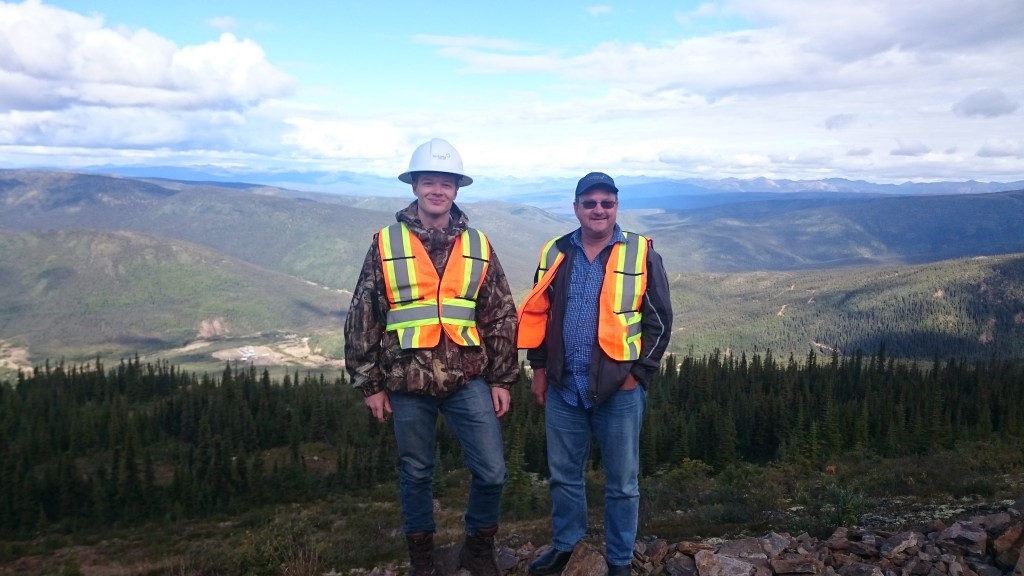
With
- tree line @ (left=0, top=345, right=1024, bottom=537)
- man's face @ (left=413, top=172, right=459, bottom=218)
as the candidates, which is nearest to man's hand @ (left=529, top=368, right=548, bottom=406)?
man's face @ (left=413, top=172, right=459, bottom=218)

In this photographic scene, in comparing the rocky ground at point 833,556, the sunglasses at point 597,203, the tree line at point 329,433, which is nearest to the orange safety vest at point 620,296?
the sunglasses at point 597,203

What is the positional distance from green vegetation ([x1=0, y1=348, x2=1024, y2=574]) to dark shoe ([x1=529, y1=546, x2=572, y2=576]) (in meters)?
3.23

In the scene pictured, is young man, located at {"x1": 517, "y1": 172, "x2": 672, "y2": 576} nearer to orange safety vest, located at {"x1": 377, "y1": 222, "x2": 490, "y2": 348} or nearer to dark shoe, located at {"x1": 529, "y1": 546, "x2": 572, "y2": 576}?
dark shoe, located at {"x1": 529, "y1": 546, "x2": 572, "y2": 576}

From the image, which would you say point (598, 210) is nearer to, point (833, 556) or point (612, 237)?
point (612, 237)

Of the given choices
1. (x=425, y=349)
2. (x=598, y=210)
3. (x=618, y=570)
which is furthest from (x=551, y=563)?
(x=598, y=210)

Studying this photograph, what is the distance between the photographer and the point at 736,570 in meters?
7.93

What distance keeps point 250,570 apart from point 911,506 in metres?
15.3

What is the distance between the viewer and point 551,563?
784 centimetres

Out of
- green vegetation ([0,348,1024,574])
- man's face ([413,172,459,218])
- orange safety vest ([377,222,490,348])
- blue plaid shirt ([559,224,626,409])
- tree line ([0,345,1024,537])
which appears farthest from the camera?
tree line ([0,345,1024,537])

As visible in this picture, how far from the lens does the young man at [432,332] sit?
6805 mm

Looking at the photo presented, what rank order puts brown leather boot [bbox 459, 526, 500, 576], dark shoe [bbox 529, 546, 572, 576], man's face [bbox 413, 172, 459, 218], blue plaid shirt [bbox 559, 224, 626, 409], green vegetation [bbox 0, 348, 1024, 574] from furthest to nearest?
green vegetation [bbox 0, 348, 1024, 574], dark shoe [bbox 529, 546, 572, 576], brown leather boot [bbox 459, 526, 500, 576], blue plaid shirt [bbox 559, 224, 626, 409], man's face [bbox 413, 172, 459, 218]

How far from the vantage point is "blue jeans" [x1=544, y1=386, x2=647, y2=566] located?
7.14m

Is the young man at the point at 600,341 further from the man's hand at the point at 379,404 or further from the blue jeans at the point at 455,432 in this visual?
the man's hand at the point at 379,404

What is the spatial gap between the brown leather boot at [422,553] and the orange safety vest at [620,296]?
8.64 ft
